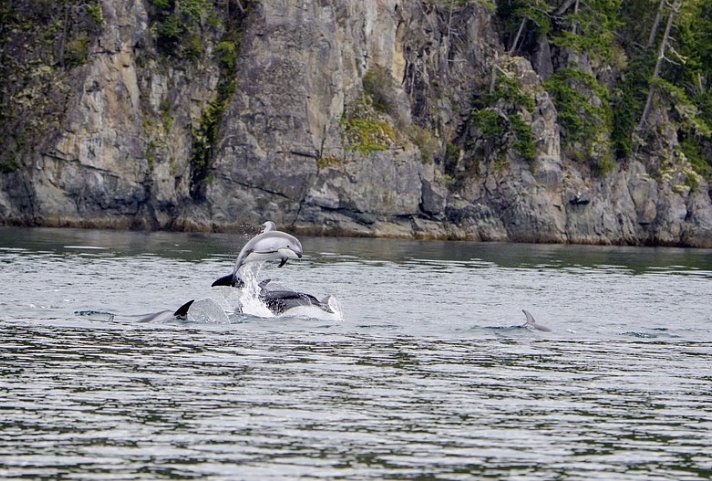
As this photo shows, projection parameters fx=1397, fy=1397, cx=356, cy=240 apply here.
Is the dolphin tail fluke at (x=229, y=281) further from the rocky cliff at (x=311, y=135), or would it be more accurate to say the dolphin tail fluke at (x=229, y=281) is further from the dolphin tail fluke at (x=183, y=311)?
the rocky cliff at (x=311, y=135)

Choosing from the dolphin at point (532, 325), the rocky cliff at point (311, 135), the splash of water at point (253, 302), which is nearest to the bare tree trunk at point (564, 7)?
the rocky cliff at point (311, 135)

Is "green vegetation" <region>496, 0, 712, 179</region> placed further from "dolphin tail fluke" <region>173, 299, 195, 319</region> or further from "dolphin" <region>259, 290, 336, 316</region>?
"dolphin tail fluke" <region>173, 299, 195, 319</region>

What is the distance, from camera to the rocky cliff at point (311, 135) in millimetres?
78875

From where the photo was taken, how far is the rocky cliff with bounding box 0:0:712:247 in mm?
78875

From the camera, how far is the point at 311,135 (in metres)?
83.6

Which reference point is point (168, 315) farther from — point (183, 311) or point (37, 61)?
point (37, 61)

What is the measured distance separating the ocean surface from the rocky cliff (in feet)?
126

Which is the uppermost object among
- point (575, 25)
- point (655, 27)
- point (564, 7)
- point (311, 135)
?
point (564, 7)

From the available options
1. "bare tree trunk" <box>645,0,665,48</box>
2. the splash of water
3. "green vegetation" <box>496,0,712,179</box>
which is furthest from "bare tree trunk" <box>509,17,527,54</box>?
the splash of water

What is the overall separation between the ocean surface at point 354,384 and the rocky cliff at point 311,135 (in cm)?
3838

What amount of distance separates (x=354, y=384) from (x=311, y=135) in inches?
2522

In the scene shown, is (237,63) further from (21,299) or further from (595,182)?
(21,299)

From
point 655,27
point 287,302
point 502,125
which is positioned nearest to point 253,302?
point 287,302

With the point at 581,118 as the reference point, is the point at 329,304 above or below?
below
